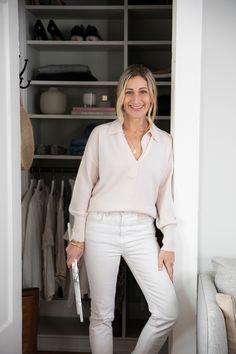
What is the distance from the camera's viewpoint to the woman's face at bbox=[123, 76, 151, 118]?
1997 mm

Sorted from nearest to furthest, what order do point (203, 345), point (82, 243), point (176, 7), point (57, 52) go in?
point (203, 345)
point (176, 7)
point (82, 243)
point (57, 52)

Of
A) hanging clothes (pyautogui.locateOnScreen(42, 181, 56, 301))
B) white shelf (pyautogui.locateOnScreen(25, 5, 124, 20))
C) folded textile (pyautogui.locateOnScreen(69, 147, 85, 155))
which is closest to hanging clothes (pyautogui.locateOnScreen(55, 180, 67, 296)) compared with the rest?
hanging clothes (pyautogui.locateOnScreen(42, 181, 56, 301))

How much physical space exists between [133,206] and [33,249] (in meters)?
1.17

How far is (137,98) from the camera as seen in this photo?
6.56 ft

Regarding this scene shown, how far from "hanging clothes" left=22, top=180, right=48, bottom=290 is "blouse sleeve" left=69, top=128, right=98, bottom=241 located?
897 mm

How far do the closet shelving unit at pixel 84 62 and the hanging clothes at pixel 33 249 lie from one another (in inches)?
14.8

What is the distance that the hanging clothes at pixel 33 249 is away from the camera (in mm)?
2932

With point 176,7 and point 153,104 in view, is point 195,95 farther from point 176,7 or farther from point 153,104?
point 176,7

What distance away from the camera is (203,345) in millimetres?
1659

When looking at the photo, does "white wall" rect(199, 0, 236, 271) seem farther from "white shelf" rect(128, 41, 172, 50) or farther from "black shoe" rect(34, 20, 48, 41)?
"black shoe" rect(34, 20, 48, 41)

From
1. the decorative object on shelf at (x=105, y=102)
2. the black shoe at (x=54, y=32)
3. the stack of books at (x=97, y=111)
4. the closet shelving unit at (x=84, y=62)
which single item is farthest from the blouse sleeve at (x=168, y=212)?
the black shoe at (x=54, y=32)

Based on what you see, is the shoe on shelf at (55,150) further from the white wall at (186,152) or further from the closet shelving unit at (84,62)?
the white wall at (186,152)

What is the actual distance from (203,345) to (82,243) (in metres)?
0.71

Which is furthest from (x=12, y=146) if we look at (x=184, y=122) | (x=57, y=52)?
(x=57, y=52)
